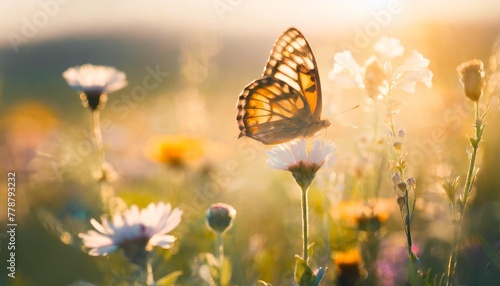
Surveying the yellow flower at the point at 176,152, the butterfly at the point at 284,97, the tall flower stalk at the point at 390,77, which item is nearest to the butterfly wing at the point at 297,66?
the butterfly at the point at 284,97

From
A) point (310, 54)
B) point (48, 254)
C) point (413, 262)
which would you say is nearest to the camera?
point (413, 262)

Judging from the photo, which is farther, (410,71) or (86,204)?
(86,204)

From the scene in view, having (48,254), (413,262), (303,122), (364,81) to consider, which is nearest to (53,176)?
(48,254)

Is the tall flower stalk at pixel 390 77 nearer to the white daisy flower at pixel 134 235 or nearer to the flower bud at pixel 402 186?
the flower bud at pixel 402 186

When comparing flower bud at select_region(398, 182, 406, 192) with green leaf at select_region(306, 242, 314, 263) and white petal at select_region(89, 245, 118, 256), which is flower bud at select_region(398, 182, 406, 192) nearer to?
green leaf at select_region(306, 242, 314, 263)

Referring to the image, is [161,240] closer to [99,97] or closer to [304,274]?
[304,274]

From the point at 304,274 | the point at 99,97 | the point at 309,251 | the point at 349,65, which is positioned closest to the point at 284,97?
the point at 349,65

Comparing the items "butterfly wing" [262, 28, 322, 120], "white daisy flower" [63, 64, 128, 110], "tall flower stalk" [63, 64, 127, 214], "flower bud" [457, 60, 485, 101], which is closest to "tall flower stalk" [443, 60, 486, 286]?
"flower bud" [457, 60, 485, 101]

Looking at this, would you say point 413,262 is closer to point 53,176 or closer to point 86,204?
point 86,204
